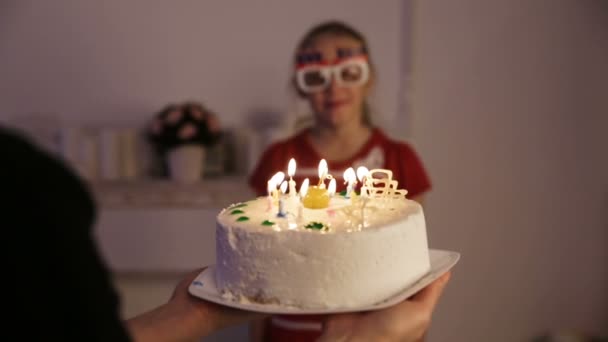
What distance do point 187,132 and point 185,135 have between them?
0.07ft

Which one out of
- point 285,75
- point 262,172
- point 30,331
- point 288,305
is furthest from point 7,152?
point 285,75

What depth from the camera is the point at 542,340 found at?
3.06 m

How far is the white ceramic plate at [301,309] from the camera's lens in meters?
1.07

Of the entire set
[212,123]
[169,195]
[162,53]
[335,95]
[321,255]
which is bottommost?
[169,195]

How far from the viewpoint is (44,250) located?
0.57 m

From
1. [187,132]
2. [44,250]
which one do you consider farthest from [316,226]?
[187,132]

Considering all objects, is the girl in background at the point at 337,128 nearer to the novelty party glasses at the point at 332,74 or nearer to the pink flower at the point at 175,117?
the novelty party glasses at the point at 332,74

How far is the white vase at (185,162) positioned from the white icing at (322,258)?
1774 mm

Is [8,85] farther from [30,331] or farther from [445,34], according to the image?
[30,331]

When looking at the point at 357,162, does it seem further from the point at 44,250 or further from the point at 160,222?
the point at 44,250

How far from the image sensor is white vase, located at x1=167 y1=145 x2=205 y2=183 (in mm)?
2934

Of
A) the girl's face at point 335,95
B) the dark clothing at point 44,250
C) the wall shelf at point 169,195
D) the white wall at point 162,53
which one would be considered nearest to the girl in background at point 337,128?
the girl's face at point 335,95

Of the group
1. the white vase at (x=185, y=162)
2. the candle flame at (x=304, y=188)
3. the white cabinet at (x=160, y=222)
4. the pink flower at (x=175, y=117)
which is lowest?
the white cabinet at (x=160, y=222)

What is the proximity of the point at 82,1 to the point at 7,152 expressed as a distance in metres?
2.81
